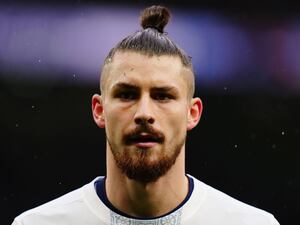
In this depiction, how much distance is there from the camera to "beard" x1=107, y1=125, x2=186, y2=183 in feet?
9.84

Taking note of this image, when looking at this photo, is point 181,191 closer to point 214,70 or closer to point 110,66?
point 110,66

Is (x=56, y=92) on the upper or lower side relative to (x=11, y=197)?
upper

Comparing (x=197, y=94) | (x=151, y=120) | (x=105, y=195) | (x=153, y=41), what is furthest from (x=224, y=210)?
(x=197, y=94)

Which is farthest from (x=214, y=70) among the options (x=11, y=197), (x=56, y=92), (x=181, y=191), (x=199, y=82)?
(x=181, y=191)

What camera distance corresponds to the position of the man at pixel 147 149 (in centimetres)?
302

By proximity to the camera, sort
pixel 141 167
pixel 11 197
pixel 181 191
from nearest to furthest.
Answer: pixel 141 167 → pixel 181 191 → pixel 11 197

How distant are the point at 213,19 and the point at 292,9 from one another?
50 centimetres

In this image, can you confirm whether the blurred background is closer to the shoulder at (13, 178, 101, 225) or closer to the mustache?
the shoulder at (13, 178, 101, 225)

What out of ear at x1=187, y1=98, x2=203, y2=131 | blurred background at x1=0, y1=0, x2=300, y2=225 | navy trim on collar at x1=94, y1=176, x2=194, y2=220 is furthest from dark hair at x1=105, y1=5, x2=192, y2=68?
blurred background at x1=0, y1=0, x2=300, y2=225

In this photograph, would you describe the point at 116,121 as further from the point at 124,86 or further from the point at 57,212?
the point at 57,212

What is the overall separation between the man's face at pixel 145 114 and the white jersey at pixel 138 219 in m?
0.21

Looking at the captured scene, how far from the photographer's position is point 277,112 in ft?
18.0

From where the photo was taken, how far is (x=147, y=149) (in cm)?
299

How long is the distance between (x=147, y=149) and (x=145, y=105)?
0.49 ft
